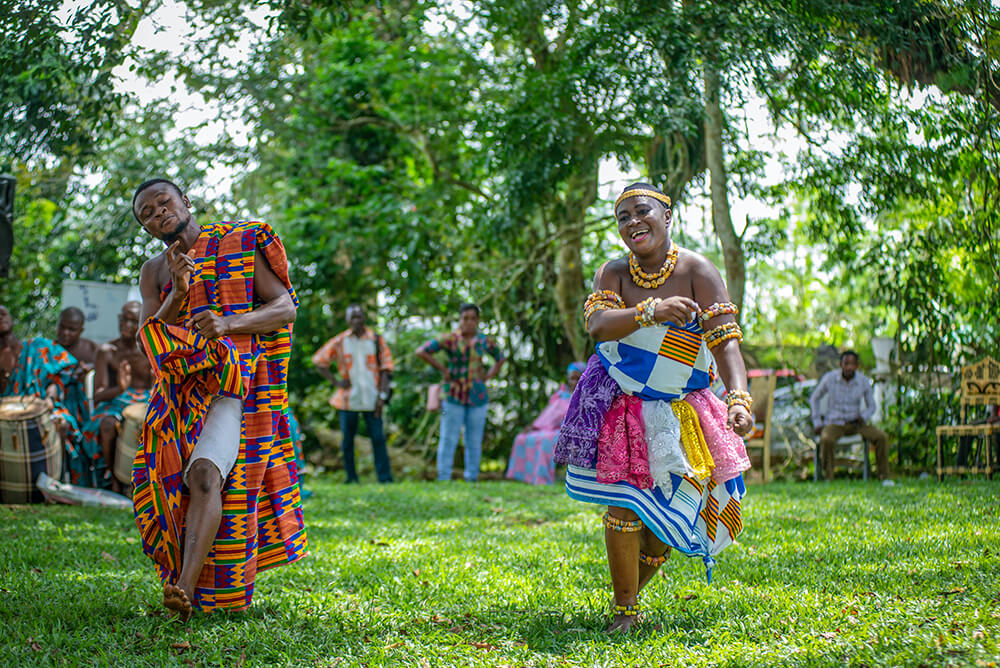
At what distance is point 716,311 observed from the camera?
396 cm

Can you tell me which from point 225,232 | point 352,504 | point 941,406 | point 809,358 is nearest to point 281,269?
point 225,232

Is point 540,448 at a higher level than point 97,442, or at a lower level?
lower

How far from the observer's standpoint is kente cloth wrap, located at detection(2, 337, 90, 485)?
903 cm

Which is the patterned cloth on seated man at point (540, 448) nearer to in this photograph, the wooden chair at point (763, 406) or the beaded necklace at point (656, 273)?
the wooden chair at point (763, 406)

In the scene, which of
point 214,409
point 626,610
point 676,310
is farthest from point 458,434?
point 676,310

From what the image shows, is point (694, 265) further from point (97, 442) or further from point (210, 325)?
point (97, 442)

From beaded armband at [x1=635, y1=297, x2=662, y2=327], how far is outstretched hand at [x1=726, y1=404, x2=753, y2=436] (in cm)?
53

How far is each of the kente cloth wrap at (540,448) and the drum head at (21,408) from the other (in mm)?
6066

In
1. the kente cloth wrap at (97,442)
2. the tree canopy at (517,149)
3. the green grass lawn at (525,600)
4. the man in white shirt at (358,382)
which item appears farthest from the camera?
the man in white shirt at (358,382)

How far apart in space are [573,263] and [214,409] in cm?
1101

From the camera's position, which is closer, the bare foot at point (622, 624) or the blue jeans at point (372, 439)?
the bare foot at point (622, 624)

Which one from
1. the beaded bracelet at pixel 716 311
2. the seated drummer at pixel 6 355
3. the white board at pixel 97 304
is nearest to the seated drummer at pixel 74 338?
the seated drummer at pixel 6 355

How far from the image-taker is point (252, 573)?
13.7 feet

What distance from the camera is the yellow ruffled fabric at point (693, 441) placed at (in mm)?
3939
